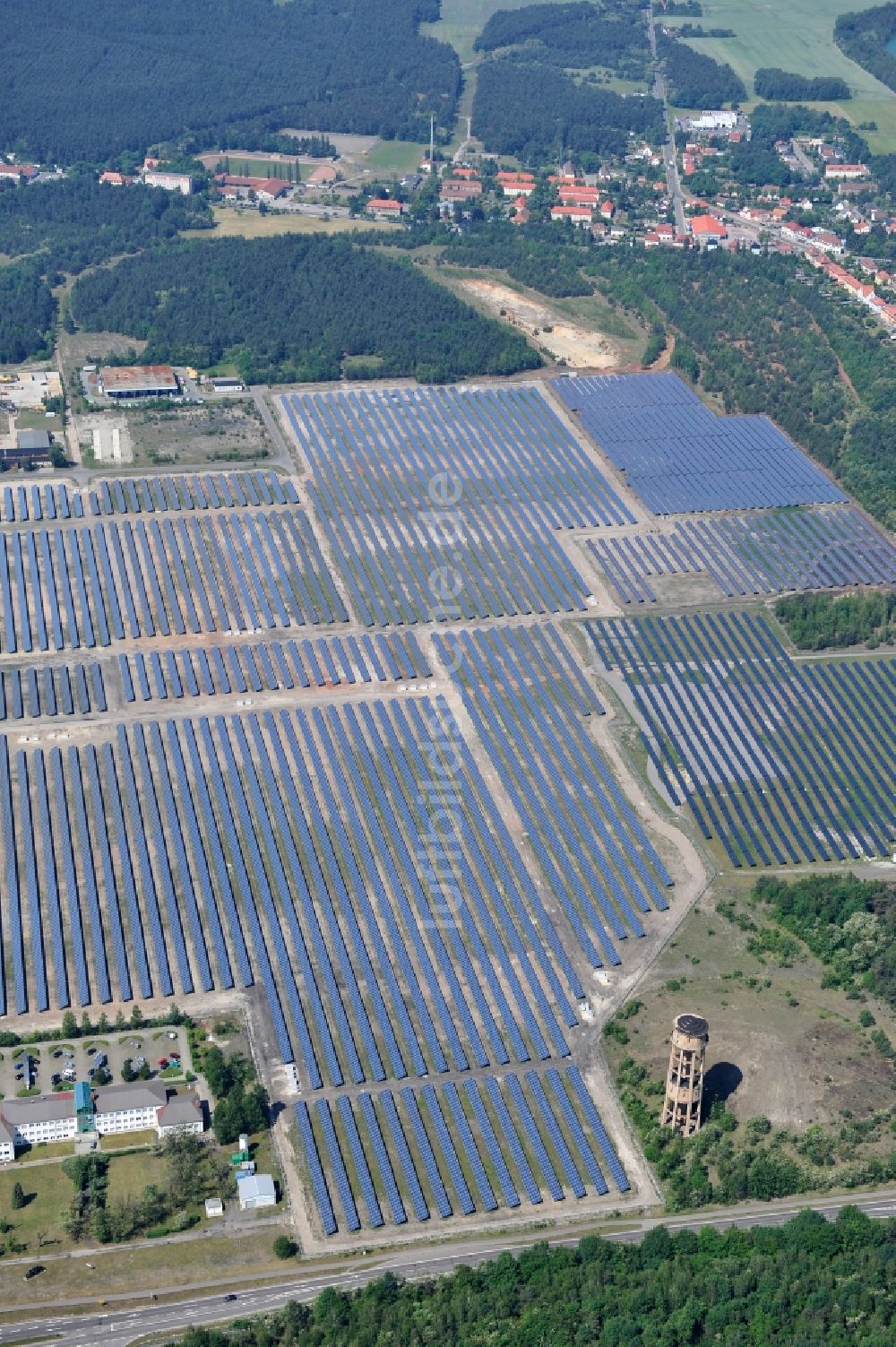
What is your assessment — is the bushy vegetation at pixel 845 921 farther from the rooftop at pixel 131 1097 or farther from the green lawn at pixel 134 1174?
the green lawn at pixel 134 1174

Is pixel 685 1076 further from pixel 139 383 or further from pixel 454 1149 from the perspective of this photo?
pixel 139 383

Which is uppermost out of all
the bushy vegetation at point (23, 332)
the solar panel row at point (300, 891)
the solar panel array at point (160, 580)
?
the solar panel row at point (300, 891)

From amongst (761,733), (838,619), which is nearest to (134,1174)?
(761,733)

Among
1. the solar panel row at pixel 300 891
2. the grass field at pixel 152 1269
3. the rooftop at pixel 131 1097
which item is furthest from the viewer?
the solar panel row at pixel 300 891

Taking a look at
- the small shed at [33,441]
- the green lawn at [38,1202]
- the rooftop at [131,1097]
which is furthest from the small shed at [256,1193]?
the small shed at [33,441]

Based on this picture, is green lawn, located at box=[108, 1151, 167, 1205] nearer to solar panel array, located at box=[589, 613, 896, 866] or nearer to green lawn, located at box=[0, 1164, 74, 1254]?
green lawn, located at box=[0, 1164, 74, 1254]

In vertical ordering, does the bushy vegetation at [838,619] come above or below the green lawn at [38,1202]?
below

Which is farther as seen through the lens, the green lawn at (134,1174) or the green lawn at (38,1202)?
the green lawn at (134,1174)
